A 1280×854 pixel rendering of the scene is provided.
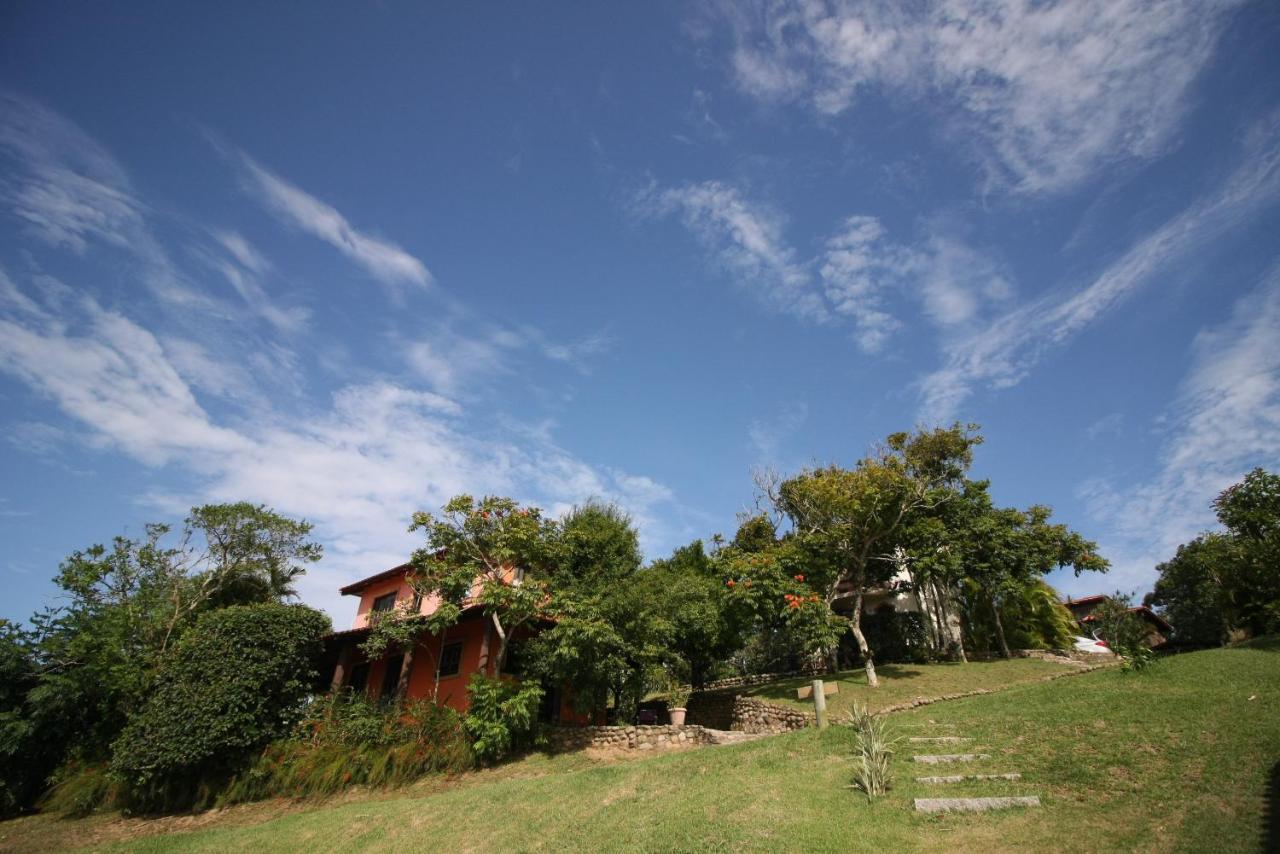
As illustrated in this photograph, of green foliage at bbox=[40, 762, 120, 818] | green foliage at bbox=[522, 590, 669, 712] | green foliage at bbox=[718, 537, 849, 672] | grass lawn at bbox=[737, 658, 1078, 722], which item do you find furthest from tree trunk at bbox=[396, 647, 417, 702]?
grass lawn at bbox=[737, 658, 1078, 722]

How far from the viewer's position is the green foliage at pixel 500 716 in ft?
54.0

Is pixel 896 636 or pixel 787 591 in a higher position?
pixel 787 591

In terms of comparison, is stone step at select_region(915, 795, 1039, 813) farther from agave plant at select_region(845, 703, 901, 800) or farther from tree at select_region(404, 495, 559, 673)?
tree at select_region(404, 495, 559, 673)

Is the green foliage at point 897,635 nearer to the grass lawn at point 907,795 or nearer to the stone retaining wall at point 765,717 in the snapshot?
the stone retaining wall at point 765,717

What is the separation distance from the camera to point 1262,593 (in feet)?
83.9

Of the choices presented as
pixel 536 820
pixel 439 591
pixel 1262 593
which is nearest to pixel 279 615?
pixel 439 591

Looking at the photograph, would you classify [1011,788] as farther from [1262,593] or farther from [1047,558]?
[1262,593]

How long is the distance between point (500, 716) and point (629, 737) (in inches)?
151

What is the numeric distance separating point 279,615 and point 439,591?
4.75 m

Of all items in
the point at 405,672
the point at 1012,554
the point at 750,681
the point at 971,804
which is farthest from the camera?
the point at 750,681

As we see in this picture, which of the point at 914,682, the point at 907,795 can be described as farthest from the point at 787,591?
the point at 907,795

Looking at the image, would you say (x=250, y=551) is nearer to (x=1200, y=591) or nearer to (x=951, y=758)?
(x=951, y=758)

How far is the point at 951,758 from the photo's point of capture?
33.3 feet

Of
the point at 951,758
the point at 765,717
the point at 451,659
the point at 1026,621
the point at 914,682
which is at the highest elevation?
the point at 1026,621
